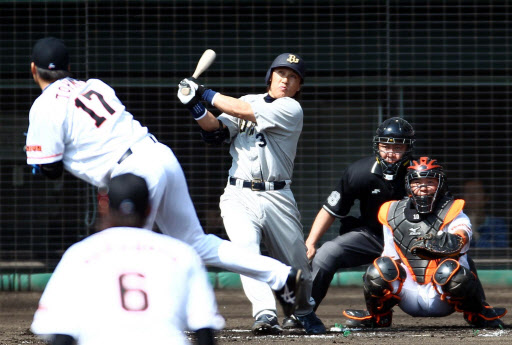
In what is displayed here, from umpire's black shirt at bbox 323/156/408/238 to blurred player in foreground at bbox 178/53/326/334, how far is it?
667 mm

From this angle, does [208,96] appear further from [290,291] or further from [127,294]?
[127,294]

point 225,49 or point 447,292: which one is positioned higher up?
point 225,49

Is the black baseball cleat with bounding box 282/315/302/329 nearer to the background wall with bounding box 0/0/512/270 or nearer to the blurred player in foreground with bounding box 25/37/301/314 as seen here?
the blurred player in foreground with bounding box 25/37/301/314

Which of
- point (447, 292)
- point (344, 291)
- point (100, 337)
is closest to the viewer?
point (100, 337)

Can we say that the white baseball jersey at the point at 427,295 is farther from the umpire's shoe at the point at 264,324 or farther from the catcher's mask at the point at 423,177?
the umpire's shoe at the point at 264,324

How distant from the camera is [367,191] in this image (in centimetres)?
659

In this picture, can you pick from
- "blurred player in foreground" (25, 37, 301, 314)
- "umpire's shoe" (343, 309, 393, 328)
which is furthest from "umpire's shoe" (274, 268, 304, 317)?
"umpire's shoe" (343, 309, 393, 328)

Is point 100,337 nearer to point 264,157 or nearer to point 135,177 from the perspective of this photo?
point 135,177

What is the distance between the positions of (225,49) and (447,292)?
459 centimetres

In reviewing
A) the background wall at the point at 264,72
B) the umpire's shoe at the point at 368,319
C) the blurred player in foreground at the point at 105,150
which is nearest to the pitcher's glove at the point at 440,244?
the umpire's shoe at the point at 368,319

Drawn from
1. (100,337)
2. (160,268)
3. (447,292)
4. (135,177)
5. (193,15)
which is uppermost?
(193,15)

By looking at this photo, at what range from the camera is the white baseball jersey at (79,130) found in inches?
186

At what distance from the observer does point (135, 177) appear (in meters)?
2.88

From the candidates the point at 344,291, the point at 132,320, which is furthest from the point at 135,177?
the point at 344,291
